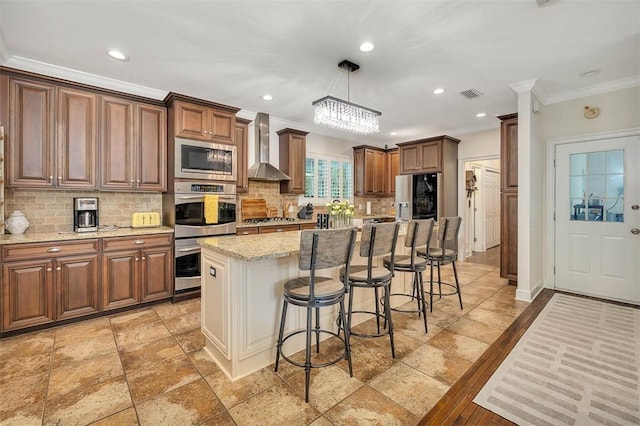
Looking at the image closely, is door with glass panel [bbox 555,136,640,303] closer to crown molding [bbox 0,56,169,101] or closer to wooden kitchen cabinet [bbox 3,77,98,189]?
crown molding [bbox 0,56,169,101]

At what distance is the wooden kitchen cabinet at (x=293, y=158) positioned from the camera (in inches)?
207

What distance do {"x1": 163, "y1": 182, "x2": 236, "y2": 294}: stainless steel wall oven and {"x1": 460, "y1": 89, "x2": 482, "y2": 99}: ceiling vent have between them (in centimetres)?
360

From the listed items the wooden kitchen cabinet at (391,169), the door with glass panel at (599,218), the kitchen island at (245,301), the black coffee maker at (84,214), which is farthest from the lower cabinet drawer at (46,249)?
the door with glass panel at (599,218)

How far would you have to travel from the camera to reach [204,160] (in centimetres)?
391

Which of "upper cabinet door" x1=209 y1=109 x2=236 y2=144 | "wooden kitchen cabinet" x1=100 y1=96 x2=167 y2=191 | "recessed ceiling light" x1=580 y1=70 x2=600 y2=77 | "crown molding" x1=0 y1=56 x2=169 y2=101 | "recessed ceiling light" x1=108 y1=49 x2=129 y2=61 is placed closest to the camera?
"recessed ceiling light" x1=108 y1=49 x2=129 y2=61

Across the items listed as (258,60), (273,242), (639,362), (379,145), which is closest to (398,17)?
(258,60)

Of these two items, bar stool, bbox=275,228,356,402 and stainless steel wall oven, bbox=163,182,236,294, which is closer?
bar stool, bbox=275,228,356,402

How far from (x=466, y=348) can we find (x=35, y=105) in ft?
15.8

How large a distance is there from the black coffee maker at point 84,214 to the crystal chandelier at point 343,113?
2.81 metres

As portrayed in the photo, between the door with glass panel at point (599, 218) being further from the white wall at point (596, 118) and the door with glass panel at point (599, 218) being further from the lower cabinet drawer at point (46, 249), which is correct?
the lower cabinet drawer at point (46, 249)

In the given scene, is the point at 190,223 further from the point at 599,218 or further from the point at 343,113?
the point at 599,218

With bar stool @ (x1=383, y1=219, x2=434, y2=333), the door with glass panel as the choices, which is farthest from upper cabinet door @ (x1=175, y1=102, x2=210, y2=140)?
the door with glass panel

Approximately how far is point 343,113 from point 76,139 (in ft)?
9.80

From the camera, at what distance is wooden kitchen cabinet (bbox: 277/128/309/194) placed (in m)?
5.25
